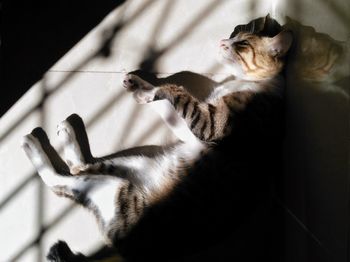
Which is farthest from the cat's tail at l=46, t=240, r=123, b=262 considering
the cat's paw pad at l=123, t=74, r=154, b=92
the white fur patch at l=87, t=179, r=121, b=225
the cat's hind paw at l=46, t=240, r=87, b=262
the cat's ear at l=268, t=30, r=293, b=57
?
the cat's ear at l=268, t=30, r=293, b=57

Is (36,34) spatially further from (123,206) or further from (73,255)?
(73,255)

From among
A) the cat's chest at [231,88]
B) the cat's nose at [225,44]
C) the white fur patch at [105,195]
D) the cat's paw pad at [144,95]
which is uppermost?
the cat's nose at [225,44]

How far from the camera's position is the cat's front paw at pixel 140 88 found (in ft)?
6.49

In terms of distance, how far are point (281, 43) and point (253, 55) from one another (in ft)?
0.45

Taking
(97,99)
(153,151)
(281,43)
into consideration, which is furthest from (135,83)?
(281,43)

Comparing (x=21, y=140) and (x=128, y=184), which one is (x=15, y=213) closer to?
(x=21, y=140)

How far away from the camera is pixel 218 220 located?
197 cm

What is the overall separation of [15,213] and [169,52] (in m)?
0.97

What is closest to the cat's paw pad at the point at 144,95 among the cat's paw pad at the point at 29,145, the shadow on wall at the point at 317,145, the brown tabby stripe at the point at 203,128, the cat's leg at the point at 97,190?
the brown tabby stripe at the point at 203,128

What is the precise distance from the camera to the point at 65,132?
1.95m

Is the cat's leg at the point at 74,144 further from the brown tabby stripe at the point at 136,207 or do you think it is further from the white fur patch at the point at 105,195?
the brown tabby stripe at the point at 136,207

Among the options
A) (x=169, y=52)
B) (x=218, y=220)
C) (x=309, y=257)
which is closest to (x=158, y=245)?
(x=218, y=220)

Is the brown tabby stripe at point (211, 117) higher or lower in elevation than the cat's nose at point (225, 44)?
lower

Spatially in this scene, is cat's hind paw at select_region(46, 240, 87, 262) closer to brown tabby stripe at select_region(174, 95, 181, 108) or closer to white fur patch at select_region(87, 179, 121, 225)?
white fur patch at select_region(87, 179, 121, 225)
